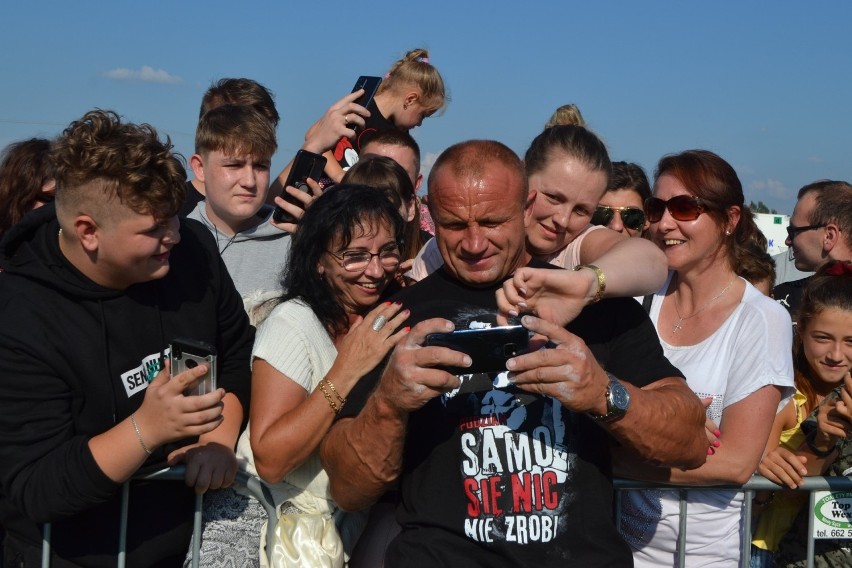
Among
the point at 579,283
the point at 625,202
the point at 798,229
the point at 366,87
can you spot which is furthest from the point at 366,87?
the point at 798,229

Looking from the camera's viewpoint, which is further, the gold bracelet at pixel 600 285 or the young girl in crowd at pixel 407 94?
the young girl in crowd at pixel 407 94

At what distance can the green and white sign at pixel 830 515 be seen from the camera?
11.7 feet

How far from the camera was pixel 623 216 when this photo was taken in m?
5.21

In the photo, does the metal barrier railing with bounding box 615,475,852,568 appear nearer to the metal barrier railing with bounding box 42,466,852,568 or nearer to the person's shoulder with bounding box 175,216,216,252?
the metal barrier railing with bounding box 42,466,852,568

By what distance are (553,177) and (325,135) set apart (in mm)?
1795

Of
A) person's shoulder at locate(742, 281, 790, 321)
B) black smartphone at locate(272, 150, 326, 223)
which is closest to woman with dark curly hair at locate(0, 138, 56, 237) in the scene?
black smartphone at locate(272, 150, 326, 223)

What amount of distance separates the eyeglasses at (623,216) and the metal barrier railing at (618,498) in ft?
6.75

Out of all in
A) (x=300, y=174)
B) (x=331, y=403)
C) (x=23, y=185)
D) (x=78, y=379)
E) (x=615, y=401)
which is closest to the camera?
(x=615, y=401)

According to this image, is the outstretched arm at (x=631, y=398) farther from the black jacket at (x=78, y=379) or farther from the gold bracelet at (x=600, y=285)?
the black jacket at (x=78, y=379)

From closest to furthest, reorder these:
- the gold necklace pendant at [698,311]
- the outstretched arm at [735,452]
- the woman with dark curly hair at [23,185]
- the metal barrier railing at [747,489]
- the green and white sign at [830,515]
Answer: the outstretched arm at [735,452] < the metal barrier railing at [747,489] < the green and white sign at [830,515] < the gold necklace pendant at [698,311] < the woman with dark curly hair at [23,185]

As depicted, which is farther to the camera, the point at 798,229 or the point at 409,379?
the point at 798,229

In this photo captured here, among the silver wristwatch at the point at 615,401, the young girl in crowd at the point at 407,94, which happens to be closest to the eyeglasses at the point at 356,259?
the silver wristwatch at the point at 615,401

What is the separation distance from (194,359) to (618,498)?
1670mm

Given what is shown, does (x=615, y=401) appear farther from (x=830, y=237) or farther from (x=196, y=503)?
(x=830, y=237)
